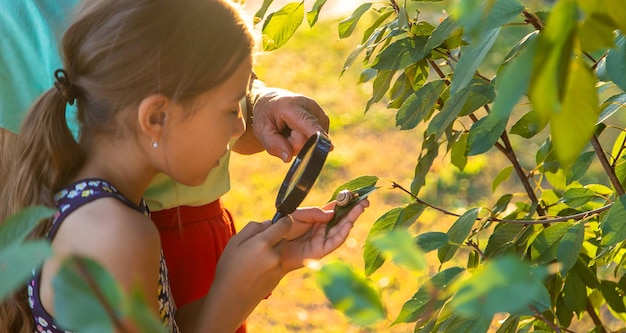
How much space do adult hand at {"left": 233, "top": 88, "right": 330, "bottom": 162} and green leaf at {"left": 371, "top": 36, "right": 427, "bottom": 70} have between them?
192 mm

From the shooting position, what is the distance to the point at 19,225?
0.58 meters

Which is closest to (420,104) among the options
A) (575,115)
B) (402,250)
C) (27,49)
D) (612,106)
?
(612,106)

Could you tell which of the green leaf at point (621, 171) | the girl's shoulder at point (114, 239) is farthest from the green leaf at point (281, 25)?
the green leaf at point (621, 171)

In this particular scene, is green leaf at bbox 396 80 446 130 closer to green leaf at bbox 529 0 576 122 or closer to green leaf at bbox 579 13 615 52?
green leaf at bbox 579 13 615 52

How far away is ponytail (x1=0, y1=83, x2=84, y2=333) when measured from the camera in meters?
1.36

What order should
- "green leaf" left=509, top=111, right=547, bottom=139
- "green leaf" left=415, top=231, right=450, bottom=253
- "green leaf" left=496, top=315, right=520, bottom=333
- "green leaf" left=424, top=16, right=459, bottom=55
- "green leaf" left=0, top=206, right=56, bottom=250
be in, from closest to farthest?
1. "green leaf" left=0, top=206, right=56, bottom=250
2. "green leaf" left=415, top=231, right=450, bottom=253
3. "green leaf" left=424, top=16, right=459, bottom=55
4. "green leaf" left=496, top=315, right=520, bottom=333
5. "green leaf" left=509, top=111, right=547, bottom=139

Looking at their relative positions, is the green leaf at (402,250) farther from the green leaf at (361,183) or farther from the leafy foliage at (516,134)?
the green leaf at (361,183)

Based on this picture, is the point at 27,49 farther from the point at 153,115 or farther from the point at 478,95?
the point at 478,95

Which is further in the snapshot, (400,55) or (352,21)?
(352,21)

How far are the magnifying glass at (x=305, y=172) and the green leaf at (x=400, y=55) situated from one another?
0.15m

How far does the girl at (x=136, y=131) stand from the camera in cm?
131

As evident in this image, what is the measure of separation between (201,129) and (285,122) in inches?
13.3

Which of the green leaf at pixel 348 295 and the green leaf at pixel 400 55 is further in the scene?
the green leaf at pixel 400 55

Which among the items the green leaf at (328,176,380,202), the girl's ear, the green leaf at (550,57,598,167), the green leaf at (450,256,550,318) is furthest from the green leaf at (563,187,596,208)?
the green leaf at (450,256,550,318)
